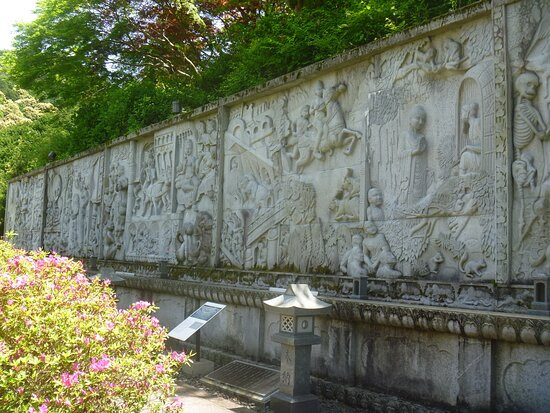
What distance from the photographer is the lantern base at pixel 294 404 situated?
501 cm

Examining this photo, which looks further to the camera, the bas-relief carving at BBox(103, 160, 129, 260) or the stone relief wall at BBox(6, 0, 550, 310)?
the bas-relief carving at BBox(103, 160, 129, 260)

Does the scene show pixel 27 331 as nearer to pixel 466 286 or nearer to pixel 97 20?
pixel 466 286

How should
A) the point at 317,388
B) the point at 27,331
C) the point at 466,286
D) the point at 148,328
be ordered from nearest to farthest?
the point at 27,331
the point at 148,328
the point at 466,286
the point at 317,388

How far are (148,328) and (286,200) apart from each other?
4262mm

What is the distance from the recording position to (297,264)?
295 inches

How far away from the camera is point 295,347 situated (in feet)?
16.7

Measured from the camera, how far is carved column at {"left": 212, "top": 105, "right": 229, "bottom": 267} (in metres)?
9.14

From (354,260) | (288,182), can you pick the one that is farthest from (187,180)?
(354,260)

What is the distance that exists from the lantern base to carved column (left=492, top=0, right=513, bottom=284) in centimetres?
205

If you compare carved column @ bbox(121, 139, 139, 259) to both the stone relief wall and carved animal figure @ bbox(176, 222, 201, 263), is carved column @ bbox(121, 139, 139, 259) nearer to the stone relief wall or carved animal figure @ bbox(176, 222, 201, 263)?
the stone relief wall

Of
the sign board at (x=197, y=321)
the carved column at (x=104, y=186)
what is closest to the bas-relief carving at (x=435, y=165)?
the sign board at (x=197, y=321)

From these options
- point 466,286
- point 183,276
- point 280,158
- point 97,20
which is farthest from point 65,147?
point 466,286

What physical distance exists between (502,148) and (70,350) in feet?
13.4

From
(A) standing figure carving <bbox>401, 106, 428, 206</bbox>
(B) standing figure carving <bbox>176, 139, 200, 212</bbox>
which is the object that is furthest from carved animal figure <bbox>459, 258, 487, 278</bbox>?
(B) standing figure carving <bbox>176, 139, 200, 212</bbox>
